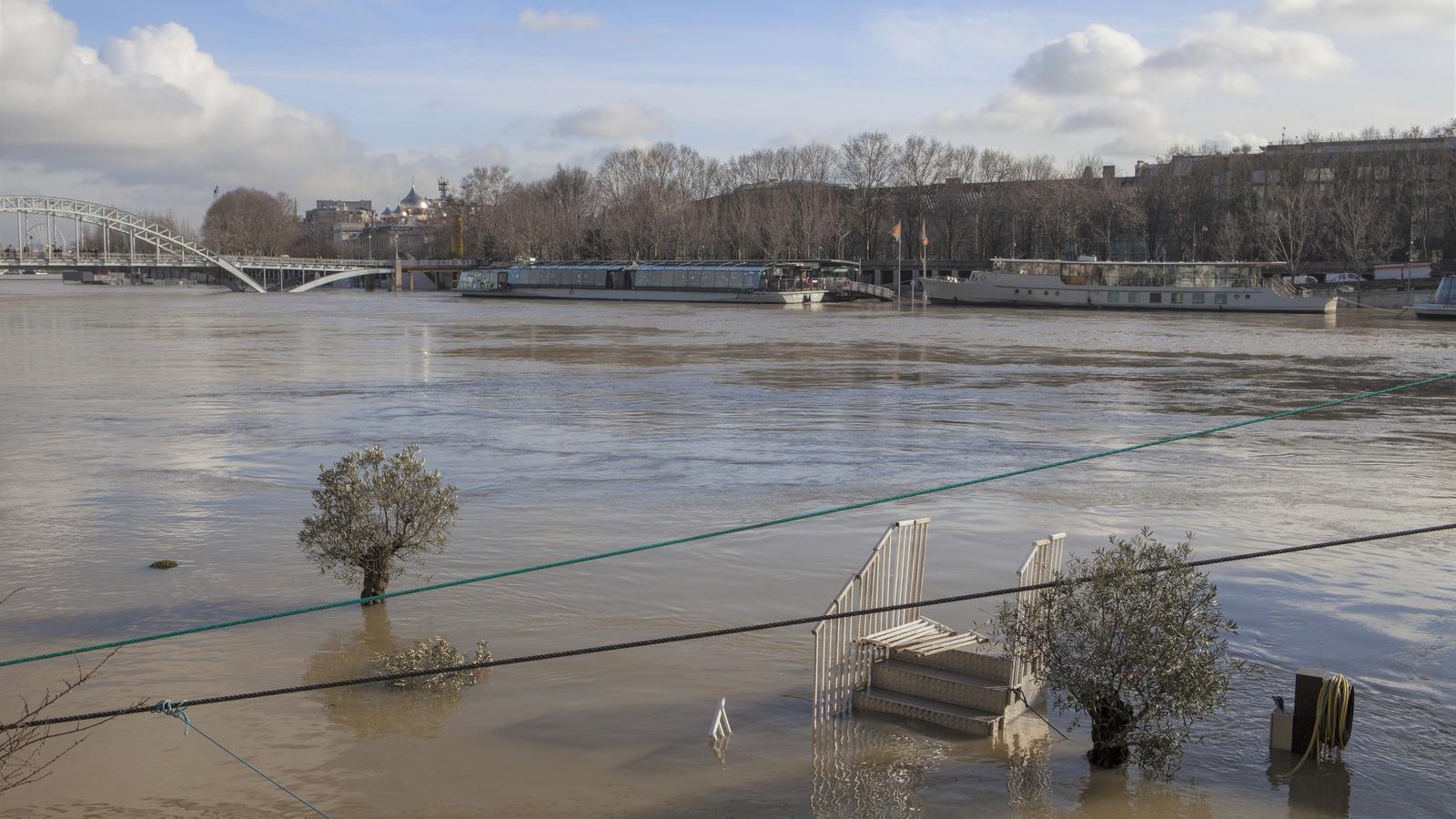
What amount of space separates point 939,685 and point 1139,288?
7053 cm

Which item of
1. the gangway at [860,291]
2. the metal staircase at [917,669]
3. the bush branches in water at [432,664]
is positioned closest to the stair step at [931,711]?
the metal staircase at [917,669]

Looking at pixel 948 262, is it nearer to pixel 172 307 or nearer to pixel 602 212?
pixel 602 212

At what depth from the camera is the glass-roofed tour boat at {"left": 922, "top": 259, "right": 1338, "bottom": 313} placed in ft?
230

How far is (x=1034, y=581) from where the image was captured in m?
8.35

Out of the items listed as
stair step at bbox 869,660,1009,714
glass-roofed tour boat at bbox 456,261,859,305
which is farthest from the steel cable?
glass-roofed tour boat at bbox 456,261,859,305

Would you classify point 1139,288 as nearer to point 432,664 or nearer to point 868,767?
point 432,664

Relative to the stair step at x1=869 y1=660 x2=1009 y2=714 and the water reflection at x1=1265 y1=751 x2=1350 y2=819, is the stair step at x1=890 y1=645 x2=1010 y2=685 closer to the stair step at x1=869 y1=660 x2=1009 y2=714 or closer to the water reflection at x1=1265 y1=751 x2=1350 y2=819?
the stair step at x1=869 y1=660 x2=1009 y2=714

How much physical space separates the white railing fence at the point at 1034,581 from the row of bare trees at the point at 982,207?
85.5 m

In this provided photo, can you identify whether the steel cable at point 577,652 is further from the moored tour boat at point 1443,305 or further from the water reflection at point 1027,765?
the moored tour boat at point 1443,305

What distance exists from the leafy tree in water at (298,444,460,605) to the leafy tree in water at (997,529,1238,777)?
506 cm

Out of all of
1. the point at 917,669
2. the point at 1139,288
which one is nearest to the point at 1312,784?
the point at 917,669

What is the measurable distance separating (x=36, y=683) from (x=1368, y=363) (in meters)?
36.7

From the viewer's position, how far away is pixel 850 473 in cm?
1722

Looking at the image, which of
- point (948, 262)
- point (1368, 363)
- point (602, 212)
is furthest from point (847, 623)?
point (602, 212)
